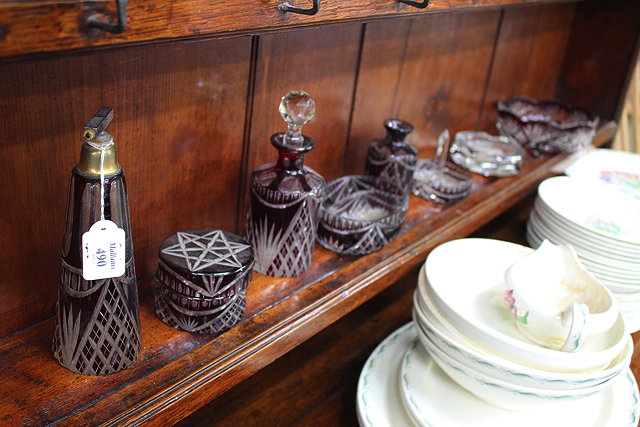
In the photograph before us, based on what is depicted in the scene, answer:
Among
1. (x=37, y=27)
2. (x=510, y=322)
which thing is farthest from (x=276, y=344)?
(x=37, y=27)

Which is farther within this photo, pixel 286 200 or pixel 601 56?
pixel 601 56

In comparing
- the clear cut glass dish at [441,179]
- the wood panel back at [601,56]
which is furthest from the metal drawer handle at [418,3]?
the wood panel back at [601,56]

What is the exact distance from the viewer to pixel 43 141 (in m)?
0.66

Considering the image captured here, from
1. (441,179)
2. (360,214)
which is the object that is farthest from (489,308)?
(441,179)

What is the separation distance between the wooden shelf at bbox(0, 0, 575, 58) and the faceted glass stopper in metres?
0.12

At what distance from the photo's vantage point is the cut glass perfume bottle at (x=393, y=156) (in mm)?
1083

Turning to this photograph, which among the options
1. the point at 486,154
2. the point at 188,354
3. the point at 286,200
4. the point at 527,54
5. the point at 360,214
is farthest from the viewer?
the point at 527,54

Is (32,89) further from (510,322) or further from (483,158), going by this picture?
(483,158)

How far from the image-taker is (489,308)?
93cm

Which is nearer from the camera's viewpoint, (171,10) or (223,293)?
(171,10)

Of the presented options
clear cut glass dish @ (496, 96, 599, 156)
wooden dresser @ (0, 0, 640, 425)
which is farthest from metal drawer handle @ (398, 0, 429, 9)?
clear cut glass dish @ (496, 96, 599, 156)

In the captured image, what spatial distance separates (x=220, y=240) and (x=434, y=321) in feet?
0.93

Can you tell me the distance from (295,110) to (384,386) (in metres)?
0.39

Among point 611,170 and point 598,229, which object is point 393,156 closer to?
point 598,229
